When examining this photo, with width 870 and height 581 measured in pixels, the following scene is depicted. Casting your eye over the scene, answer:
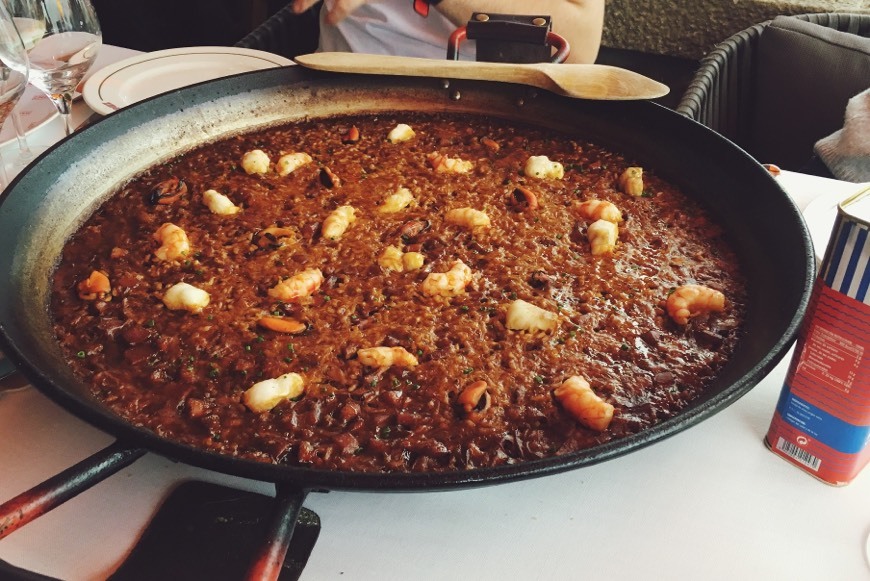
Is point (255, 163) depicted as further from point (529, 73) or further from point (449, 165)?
point (529, 73)

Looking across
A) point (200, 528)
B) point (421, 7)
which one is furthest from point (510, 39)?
point (200, 528)

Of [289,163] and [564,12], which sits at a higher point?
[564,12]

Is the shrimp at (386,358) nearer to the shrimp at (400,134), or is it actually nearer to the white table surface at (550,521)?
the white table surface at (550,521)

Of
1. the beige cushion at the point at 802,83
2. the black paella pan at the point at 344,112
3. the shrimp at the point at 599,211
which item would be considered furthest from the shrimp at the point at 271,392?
the beige cushion at the point at 802,83

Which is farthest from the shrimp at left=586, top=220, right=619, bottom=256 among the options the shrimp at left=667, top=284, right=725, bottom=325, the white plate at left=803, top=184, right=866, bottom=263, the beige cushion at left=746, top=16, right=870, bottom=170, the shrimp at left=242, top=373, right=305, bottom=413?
the beige cushion at left=746, top=16, right=870, bottom=170

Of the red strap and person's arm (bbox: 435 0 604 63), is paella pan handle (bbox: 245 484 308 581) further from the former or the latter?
person's arm (bbox: 435 0 604 63)

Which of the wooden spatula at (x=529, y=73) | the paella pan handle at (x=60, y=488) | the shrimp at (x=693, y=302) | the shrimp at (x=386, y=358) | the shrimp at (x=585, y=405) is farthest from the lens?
the wooden spatula at (x=529, y=73)
